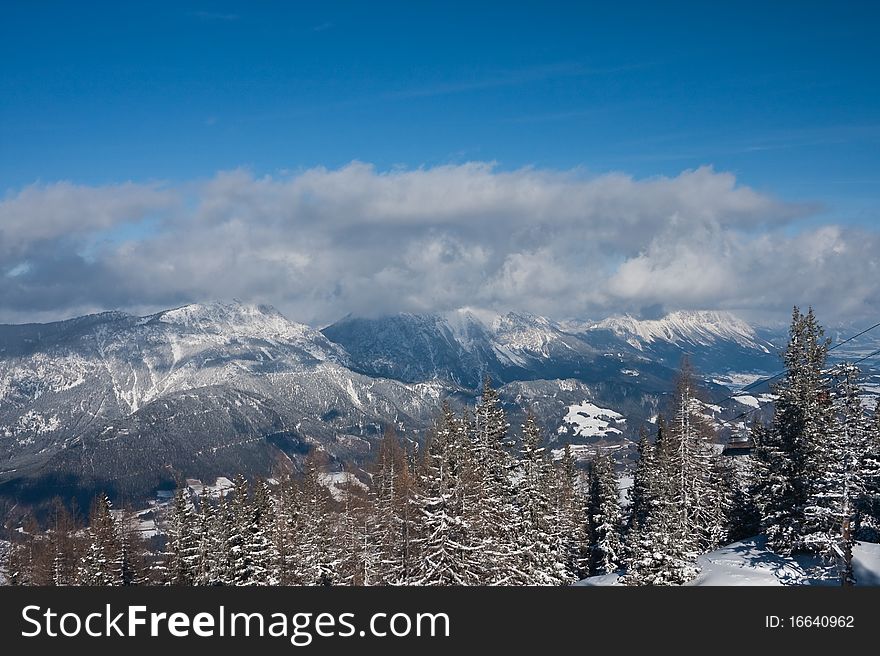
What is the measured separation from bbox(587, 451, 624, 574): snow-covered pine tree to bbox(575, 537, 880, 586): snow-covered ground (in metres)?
12.2

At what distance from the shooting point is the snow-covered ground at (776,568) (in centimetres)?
4156

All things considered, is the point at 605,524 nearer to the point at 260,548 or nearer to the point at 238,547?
the point at 260,548

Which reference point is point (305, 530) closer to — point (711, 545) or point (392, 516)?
point (392, 516)

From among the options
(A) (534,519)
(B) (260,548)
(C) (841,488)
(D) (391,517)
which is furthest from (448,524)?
(C) (841,488)

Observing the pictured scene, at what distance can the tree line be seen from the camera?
39250 millimetres

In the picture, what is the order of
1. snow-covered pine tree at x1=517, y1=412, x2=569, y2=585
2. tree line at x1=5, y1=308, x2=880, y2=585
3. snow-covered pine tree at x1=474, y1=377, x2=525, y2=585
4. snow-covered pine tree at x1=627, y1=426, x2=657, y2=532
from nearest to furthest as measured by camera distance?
tree line at x1=5, y1=308, x2=880, y2=585
snow-covered pine tree at x1=474, y1=377, x2=525, y2=585
snow-covered pine tree at x1=517, y1=412, x2=569, y2=585
snow-covered pine tree at x1=627, y1=426, x2=657, y2=532

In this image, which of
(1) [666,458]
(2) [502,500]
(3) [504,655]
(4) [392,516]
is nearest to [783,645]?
(3) [504,655]

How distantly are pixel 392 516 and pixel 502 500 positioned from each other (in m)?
9.63

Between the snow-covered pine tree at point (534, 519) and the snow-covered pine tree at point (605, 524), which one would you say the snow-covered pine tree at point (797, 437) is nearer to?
the snow-covered pine tree at point (605, 524)

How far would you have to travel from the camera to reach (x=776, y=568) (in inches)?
1788

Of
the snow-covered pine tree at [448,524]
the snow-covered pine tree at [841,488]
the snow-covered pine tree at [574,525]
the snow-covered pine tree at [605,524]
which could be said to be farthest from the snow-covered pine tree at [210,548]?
the snow-covered pine tree at [841,488]

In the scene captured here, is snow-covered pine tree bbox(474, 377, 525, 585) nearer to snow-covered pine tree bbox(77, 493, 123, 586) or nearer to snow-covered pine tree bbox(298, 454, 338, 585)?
snow-covered pine tree bbox(298, 454, 338, 585)

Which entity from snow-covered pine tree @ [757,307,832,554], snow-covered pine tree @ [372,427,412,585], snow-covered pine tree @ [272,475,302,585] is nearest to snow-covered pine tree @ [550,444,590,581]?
snow-covered pine tree @ [372,427,412,585]

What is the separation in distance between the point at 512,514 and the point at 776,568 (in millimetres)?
18761
